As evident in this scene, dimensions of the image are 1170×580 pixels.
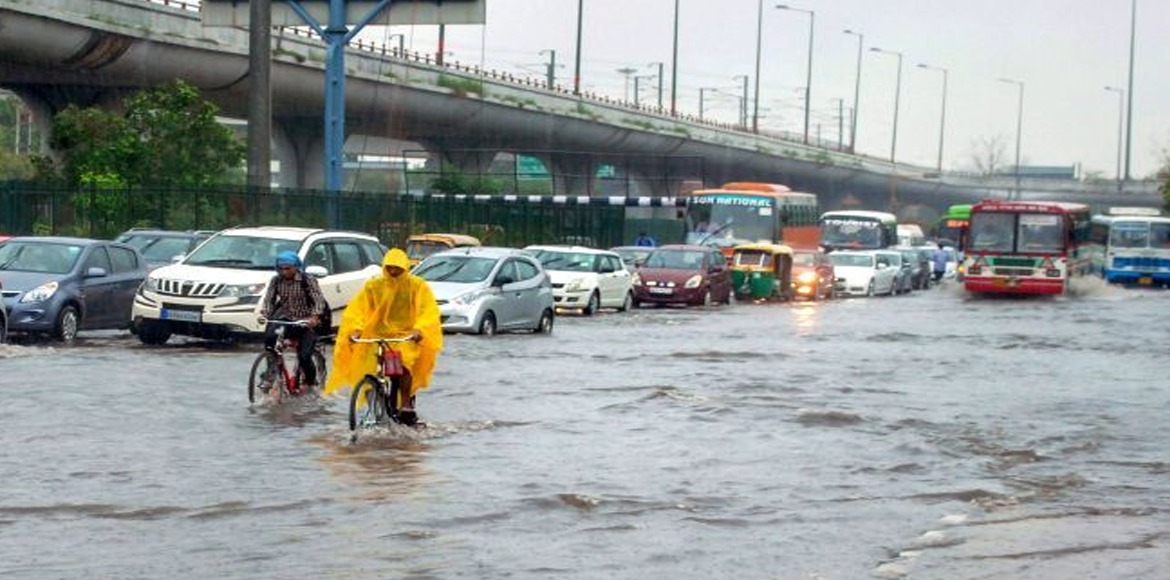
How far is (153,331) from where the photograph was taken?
87.2 ft

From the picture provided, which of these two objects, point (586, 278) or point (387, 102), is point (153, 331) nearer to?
point (586, 278)

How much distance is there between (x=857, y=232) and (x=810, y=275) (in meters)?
17.7

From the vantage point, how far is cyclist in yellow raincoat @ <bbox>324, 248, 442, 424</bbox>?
16.9 metres

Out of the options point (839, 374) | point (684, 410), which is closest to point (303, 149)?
point (839, 374)

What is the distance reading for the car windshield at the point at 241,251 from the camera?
1059 inches

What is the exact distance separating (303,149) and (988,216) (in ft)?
103

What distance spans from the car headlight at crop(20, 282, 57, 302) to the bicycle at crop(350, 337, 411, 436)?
10199 mm

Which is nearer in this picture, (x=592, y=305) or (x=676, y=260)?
(x=592, y=305)

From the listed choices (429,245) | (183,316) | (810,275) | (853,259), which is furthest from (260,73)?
(853,259)

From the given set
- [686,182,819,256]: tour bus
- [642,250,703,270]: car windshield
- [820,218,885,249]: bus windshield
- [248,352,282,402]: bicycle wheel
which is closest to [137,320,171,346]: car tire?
[248,352,282,402]: bicycle wheel

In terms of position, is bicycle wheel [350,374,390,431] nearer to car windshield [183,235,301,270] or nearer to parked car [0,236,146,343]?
car windshield [183,235,301,270]

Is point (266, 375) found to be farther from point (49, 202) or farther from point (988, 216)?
point (988, 216)

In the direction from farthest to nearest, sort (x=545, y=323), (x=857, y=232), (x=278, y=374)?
(x=857, y=232) < (x=545, y=323) < (x=278, y=374)

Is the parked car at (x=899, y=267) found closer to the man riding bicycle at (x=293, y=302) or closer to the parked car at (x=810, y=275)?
the parked car at (x=810, y=275)
